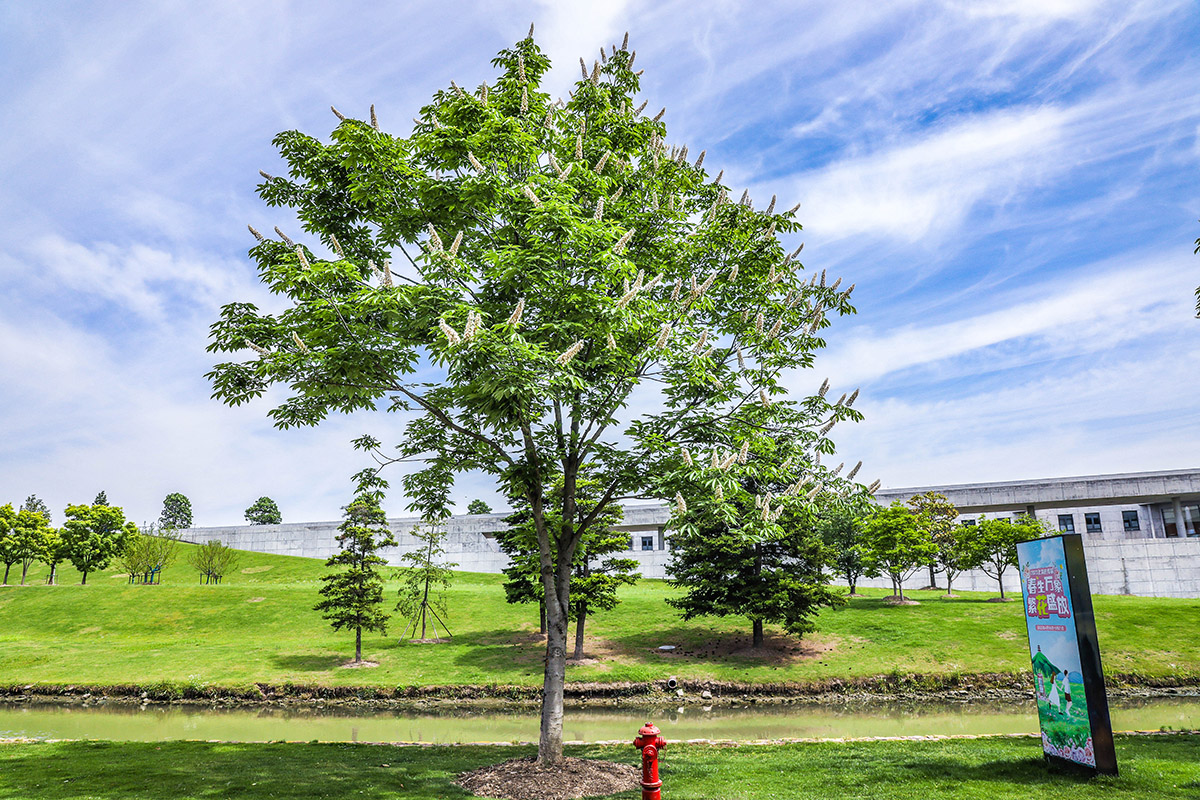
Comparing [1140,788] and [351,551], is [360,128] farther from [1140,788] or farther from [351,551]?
[351,551]

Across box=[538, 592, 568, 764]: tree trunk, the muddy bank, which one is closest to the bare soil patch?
the muddy bank

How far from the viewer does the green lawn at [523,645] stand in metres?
25.4

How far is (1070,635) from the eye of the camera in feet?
29.3

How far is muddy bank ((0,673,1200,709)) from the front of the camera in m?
23.2

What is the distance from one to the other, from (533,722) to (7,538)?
5182 cm

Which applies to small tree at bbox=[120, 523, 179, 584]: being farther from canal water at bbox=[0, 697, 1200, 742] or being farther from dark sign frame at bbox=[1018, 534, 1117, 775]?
dark sign frame at bbox=[1018, 534, 1117, 775]

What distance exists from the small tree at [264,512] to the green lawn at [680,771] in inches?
4224

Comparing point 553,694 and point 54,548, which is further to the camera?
point 54,548

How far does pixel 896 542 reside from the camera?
36.0 metres

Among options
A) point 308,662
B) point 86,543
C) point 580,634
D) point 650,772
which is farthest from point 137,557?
point 650,772

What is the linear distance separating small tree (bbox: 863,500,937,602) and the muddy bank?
11.4 meters

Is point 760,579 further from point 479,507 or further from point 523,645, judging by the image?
point 479,507

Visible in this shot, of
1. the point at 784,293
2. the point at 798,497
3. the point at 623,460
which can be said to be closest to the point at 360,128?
the point at 623,460

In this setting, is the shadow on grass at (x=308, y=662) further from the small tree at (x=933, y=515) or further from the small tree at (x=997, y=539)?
the small tree at (x=997, y=539)
